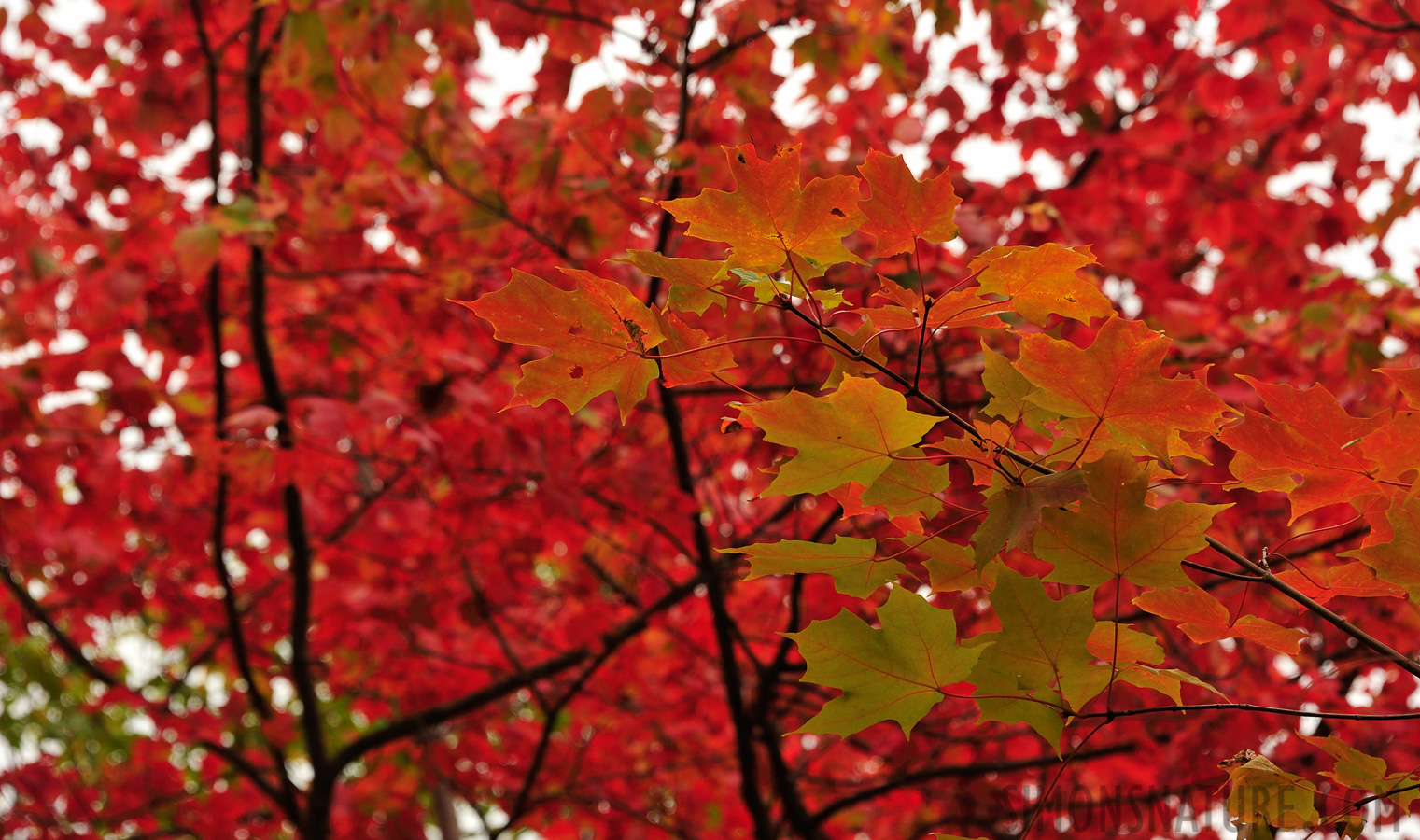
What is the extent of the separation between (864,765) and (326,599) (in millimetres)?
2780

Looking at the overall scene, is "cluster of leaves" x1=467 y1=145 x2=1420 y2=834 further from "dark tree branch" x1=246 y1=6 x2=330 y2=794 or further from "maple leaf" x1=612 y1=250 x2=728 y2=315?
"dark tree branch" x1=246 y1=6 x2=330 y2=794

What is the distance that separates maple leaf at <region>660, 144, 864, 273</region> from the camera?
932mm

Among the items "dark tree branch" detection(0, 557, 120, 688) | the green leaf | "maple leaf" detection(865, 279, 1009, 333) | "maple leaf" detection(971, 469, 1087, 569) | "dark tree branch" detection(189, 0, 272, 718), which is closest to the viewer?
"maple leaf" detection(971, 469, 1087, 569)

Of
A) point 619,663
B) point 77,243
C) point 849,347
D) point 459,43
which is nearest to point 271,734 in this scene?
point 619,663

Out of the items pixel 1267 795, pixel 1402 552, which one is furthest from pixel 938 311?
pixel 1267 795

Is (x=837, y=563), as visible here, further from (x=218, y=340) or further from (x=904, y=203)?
(x=218, y=340)

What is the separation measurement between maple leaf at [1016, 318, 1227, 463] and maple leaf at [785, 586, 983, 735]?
0.24 metres

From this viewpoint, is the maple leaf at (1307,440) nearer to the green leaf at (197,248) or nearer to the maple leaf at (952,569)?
the maple leaf at (952,569)

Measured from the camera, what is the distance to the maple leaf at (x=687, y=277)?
957mm

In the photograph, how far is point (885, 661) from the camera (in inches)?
38.0

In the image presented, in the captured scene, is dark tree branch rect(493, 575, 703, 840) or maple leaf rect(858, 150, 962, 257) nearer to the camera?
maple leaf rect(858, 150, 962, 257)

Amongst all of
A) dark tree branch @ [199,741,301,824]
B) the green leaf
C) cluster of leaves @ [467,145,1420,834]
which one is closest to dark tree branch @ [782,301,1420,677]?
cluster of leaves @ [467,145,1420,834]

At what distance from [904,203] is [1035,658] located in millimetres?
466

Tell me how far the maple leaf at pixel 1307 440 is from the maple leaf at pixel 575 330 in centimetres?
59
